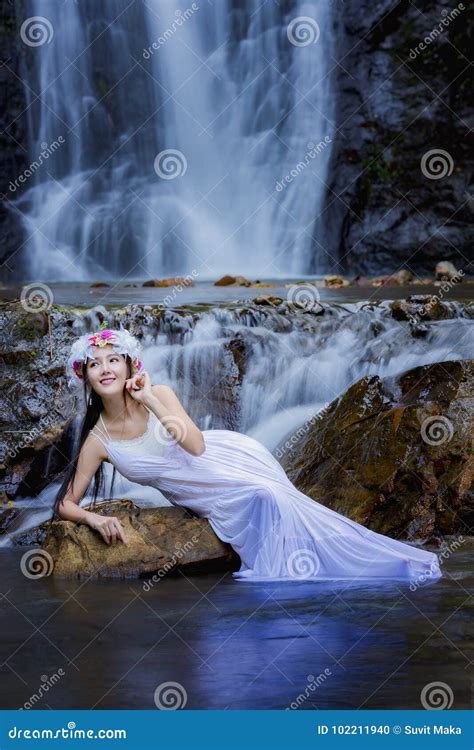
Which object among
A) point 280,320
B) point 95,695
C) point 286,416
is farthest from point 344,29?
point 95,695

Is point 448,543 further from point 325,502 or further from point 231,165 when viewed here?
point 231,165

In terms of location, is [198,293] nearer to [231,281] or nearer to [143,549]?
[231,281]

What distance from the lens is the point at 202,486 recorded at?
18.6 ft

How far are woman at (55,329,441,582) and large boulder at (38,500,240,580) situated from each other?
0.19 feet

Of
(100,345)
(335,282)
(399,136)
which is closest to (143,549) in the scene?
(100,345)

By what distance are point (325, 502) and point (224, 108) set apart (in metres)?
11.4

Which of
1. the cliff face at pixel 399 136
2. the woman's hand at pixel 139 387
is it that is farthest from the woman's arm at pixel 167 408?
the cliff face at pixel 399 136

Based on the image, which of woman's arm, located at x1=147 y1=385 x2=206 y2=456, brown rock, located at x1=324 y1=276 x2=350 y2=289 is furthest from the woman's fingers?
brown rock, located at x1=324 y1=276 x2=350 y2=289

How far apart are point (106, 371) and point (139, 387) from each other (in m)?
0.18

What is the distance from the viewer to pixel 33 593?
5348 millimetres

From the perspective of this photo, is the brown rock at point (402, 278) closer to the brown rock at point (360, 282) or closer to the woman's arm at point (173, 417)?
the brown rock at point (360, 282)

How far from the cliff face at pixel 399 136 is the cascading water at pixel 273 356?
7.10 meters

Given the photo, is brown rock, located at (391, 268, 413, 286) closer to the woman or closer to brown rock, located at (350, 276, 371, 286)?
brown rock, located at (350, 276, 371, 286)

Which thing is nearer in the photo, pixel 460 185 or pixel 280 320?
pixel 280 320
